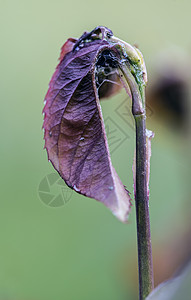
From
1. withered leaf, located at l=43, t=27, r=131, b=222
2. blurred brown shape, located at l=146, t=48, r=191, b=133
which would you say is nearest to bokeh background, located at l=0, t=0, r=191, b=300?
blurred brown shape, located at l=146, t=48, r=191, b=133

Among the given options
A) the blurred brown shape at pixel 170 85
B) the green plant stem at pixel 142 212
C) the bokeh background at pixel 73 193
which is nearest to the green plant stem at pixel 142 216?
the green plant stem at pixel 142 212

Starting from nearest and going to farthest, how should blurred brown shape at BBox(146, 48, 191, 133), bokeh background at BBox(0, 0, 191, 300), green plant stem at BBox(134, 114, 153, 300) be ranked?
green plant stem at BBox(134, 114, 153, 300) → blurred brown shape at BBox(146, 48, 191, 133) → bokeh background at BBox(0, 0, 191, 300)

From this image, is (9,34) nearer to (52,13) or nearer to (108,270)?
(52,13)

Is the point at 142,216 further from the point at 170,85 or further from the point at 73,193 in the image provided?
the point at 73,193

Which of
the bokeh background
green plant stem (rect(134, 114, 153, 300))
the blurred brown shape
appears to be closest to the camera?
green plant stem (rect(134, 114, 153, 300))

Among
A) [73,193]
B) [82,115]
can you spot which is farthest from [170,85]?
[73,193]

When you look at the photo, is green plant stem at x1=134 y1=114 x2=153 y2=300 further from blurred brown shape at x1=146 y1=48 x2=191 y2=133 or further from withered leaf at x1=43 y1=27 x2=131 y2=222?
blurred brown shape at x1=146 y1=48 x2=191 y2=133

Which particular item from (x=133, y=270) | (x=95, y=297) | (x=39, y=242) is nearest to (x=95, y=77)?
(x=133, y=270)
